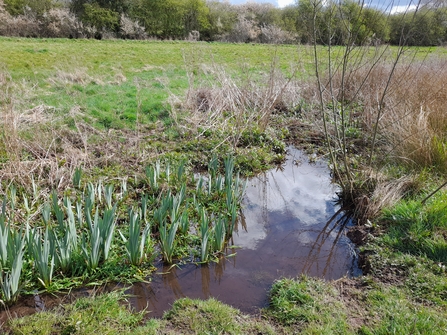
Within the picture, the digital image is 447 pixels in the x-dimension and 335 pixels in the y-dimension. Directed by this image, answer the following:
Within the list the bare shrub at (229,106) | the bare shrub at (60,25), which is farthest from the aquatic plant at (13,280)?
the bare shrub at (60,25)

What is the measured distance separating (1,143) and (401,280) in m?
5.40

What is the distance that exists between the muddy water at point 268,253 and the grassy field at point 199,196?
173 mm

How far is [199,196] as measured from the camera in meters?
4.97

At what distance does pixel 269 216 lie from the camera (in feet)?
16.5

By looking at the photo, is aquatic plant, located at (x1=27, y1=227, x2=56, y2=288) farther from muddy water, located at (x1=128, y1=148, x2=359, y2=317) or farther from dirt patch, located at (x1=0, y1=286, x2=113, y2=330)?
muddy water, located at (x1=128, y1=148, x2=359, y2=317)

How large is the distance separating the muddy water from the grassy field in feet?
0.57

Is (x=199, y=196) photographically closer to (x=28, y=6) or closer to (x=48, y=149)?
(x=48, y=149)

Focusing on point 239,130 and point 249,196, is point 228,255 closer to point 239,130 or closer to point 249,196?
point 249,196

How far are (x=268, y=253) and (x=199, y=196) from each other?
1316 mm

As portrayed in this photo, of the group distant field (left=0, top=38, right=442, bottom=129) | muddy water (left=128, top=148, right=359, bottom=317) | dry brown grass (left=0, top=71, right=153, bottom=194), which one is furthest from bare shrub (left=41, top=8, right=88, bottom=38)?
muddy water (left=128, top=148, right=359, bottom=317)

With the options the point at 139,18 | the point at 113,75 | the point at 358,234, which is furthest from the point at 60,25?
the point at 358,234

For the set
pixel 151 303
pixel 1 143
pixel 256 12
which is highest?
pixel 256 12

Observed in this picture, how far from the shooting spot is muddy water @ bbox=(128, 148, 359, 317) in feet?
11.3

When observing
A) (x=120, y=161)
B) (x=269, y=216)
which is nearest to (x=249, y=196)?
(x=269, y=216)
